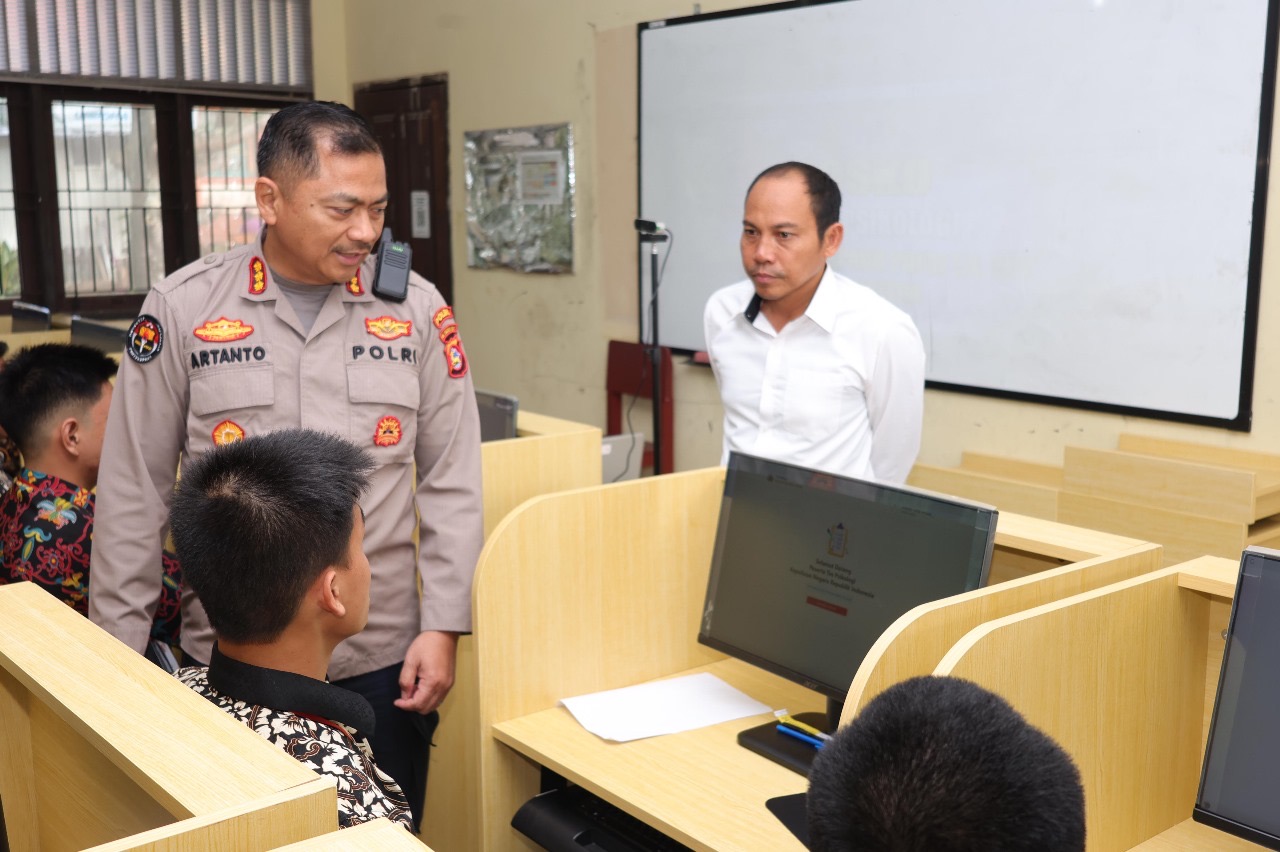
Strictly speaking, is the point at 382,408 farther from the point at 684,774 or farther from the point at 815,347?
the point at 815,347

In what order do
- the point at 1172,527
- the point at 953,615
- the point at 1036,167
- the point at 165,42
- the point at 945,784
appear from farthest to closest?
the point at 165,42 → the point at 1036,167 → the point at 1172,527 → the point at 953,615 → the point at 945,784

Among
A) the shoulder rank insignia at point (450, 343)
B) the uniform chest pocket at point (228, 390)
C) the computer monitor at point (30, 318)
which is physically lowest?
the computer monitor at point (30, 318)

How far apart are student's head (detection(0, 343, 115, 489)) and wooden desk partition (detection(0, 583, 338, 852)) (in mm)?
863

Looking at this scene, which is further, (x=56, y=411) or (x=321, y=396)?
(x=56, y=411)

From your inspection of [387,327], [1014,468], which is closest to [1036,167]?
[1014,468]

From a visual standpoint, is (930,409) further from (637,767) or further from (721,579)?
(637,767)

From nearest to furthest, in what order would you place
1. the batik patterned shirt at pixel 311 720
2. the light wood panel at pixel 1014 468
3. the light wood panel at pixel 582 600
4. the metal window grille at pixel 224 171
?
A: the batik patterned shirt at pixel 311 720
the light wood panel at pixel 582 600
the light wood panel at pixel 1014 468
the metal window grille at pixel 224 171

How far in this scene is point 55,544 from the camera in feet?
6.32

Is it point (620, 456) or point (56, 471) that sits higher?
point (56, 471)

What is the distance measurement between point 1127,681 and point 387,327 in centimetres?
108

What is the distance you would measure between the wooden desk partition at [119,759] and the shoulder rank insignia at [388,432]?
0.50m

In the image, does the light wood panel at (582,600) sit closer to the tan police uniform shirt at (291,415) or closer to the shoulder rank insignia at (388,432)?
the tan police uniform shirt at (291,415)

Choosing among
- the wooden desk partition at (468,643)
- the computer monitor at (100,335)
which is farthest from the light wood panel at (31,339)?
the wooden desk partition at (468,643)

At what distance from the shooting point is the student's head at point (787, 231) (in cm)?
228
